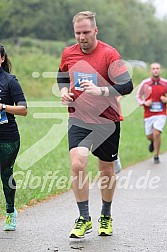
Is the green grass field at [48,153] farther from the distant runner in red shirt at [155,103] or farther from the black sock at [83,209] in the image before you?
the black sock at [83,209]

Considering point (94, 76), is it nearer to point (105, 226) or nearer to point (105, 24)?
point (105, 226)

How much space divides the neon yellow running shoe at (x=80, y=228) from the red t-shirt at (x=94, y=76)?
1028mm

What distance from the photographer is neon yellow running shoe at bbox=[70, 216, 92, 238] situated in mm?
6906

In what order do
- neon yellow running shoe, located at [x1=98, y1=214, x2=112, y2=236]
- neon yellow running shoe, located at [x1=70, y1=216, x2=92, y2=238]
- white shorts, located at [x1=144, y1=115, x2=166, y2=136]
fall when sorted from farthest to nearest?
1. white shorts, located at [x1=144, y1=115, x2=166, y2=136]
2. neon yellow running shoe, located at [x1=98, y1=214, x2=112, y2=236]
3. neon yellow running shoe, located at [x1=70, y1=216, x2=92, y2=238]

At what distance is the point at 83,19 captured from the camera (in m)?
6.98

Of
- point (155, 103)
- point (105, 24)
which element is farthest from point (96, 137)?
point (105, 24)

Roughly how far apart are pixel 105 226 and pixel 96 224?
0.68 meters

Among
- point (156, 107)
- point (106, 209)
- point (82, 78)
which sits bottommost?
point (106, 209)

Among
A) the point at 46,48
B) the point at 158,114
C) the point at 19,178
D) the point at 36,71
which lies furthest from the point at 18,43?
the point at 19,178

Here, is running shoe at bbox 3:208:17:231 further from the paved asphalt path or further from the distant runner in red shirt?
the distant runner in red shirt

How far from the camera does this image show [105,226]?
A: 287 inches

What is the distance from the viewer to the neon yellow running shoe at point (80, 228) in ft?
22.7

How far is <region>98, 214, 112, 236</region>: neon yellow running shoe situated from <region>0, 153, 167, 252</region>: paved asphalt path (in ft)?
0.28

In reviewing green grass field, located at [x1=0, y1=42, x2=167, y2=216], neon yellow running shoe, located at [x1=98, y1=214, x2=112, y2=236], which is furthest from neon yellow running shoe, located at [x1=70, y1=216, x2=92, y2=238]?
green grass field, located at [x1=0, y1=42, x2=167, y2=216]
